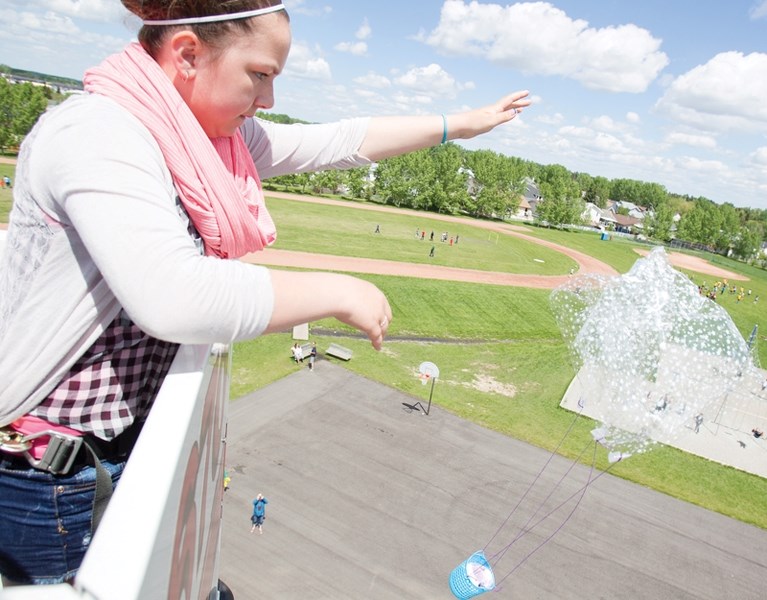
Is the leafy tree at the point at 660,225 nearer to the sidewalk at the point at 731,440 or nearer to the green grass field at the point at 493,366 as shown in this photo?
the green grass field at the point at 493,366

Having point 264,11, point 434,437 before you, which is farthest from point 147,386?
point 434,437

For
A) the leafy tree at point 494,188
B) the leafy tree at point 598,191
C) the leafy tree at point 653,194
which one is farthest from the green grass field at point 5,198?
the leafy tree at point 653,194

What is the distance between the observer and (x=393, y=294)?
2845 cm

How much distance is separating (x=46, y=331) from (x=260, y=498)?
11.3 meters

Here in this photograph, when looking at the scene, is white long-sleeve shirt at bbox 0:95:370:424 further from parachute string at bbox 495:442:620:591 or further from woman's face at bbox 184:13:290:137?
parachute string at bbox 495:442:620:591

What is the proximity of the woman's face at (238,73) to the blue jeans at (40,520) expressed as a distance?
1.00 m

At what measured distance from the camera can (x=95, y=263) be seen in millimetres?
1065

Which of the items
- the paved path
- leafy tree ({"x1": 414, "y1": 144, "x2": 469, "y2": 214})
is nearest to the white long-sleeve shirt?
the paved path

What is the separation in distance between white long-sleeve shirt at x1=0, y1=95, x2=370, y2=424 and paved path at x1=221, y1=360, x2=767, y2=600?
34.8ft

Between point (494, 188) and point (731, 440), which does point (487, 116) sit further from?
point (494, 188)

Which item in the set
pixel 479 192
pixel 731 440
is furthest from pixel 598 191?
pixel 731 440

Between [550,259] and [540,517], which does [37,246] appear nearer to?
[540,517]

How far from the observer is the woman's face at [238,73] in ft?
4.31

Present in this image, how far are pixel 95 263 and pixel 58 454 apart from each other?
1.71 feet
